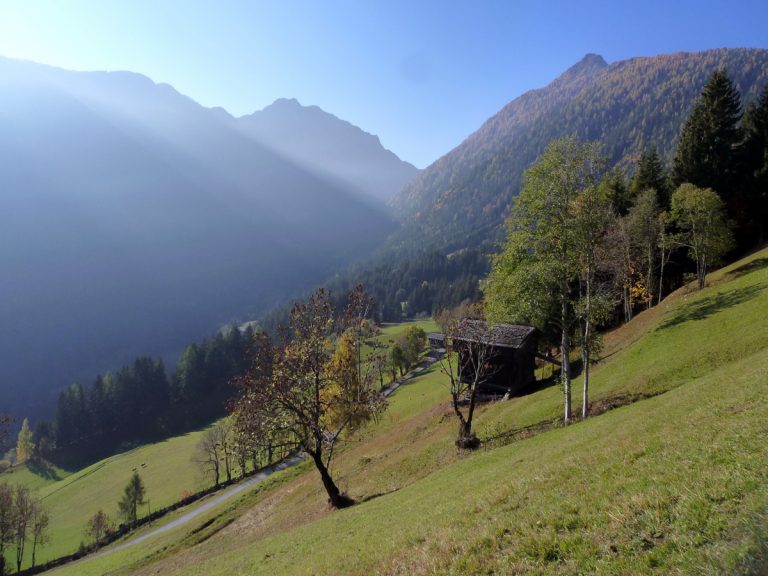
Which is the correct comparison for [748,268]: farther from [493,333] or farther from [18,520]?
[18,520]

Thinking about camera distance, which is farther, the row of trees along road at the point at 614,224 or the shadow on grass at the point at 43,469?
the shadow on grass at the point at 43,469

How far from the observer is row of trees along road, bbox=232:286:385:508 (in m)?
22.9

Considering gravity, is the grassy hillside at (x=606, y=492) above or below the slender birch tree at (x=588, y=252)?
below

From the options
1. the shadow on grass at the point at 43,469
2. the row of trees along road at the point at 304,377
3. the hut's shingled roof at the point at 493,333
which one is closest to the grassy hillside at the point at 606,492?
the row of trees along road at the point at 304,377

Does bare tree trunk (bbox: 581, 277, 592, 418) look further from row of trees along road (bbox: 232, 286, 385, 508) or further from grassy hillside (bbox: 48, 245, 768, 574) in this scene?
row of trees along road (bbox: 232, 286, 385, 508)

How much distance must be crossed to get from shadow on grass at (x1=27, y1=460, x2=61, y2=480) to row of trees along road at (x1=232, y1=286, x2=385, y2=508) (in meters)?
131

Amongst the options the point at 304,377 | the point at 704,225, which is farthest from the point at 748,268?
the point at 304,377

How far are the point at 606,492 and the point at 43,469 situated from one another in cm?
16105

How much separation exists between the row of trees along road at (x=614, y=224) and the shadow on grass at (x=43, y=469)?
142004 millimetres

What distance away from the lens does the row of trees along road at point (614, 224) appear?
24625mm

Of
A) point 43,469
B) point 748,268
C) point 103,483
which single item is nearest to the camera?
point 748,268

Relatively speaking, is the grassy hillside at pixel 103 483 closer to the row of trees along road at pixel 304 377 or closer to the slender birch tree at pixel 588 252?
the row of trees along road at pixel 304 377

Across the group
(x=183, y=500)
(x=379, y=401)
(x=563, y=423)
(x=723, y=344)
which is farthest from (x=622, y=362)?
(x=183, y=500)

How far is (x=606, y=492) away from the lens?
918 cm
